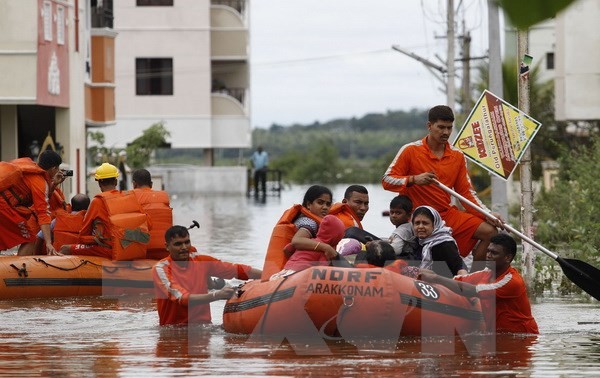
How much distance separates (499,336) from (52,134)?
22.4m

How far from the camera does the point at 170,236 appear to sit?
10430mm

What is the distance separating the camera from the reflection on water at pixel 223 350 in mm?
8078

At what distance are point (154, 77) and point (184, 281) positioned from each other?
4367 cm

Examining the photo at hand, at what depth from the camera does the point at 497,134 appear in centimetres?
1398

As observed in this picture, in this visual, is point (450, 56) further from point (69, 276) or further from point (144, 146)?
point (69, 276)

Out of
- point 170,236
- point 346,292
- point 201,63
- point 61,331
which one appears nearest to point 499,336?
point 346,292

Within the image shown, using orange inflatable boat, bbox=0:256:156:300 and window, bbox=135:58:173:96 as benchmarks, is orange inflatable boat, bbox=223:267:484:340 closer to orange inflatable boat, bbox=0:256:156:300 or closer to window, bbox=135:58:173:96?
orange inflatable boat, bbox=0:256:156:300

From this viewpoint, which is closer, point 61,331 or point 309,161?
point 61,331

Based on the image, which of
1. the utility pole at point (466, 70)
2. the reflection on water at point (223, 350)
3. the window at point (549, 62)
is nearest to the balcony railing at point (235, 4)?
the window at point (549, 62)

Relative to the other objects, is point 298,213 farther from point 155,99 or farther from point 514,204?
point 155,99

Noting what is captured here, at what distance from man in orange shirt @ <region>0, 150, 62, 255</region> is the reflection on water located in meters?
1.43

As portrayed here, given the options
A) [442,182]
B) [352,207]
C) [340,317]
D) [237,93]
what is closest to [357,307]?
[340,317]

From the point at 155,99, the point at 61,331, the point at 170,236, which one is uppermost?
the point at 155,99

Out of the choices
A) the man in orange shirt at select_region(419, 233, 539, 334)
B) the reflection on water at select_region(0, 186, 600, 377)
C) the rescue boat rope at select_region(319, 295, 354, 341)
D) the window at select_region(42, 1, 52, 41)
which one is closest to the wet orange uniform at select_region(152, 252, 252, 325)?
the reflection on water at select_region(0, 186, 600, 377)
